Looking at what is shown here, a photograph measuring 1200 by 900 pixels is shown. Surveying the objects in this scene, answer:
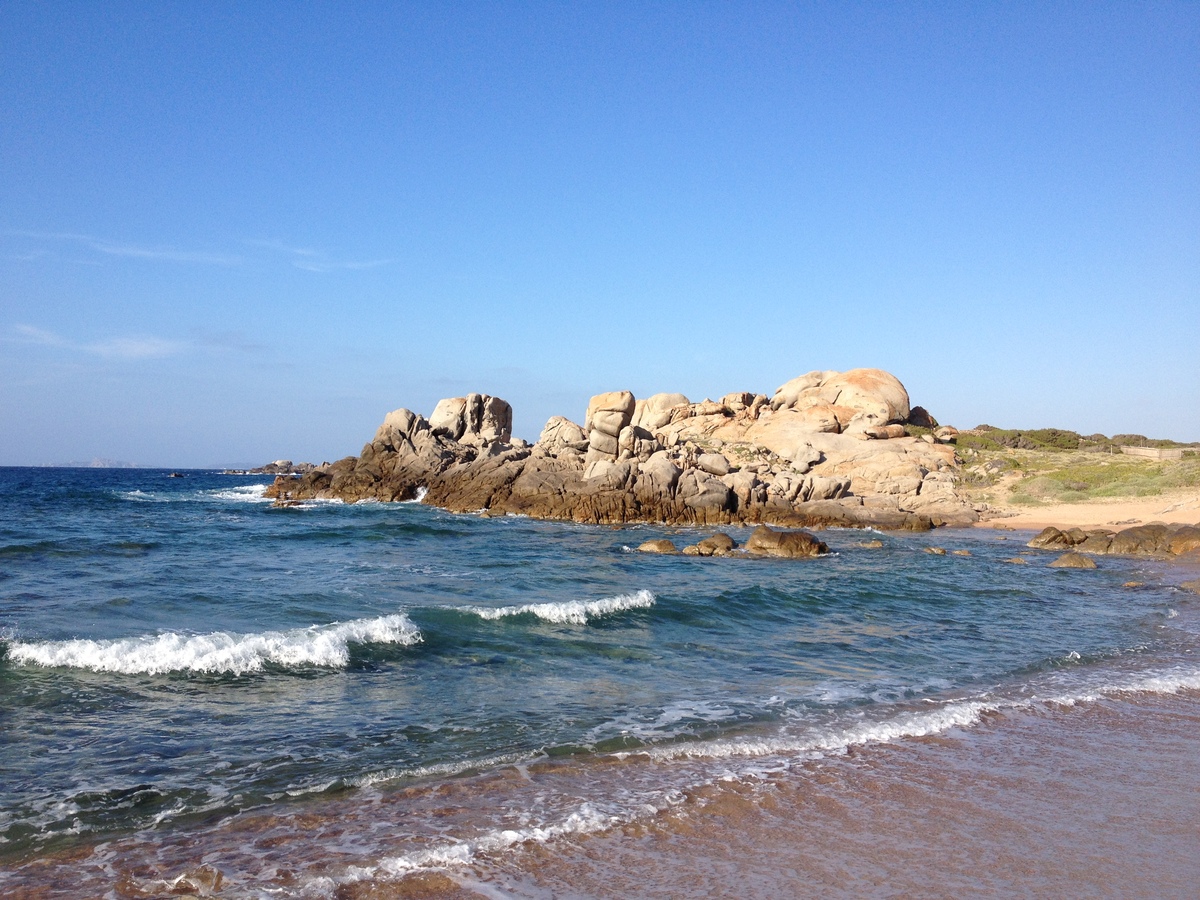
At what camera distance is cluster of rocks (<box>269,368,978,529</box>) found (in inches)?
1489

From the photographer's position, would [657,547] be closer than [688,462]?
Yes

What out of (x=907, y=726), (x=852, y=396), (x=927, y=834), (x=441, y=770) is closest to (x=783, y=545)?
(x=907, y=726)

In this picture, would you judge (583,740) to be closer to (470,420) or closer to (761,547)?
(761,547)

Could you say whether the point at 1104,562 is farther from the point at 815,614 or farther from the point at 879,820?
the point at 879,820

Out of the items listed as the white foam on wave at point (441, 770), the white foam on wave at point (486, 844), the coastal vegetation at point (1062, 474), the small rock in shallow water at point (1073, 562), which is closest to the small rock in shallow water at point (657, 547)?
the small rock in shallow water at point (1073, 562)

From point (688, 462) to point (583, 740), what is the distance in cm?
3393

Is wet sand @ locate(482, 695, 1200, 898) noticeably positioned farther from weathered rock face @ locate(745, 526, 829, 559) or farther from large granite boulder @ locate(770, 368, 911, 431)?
large granite boulder @ locate(770, 368, 911, 431)

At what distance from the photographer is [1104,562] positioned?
25.7m

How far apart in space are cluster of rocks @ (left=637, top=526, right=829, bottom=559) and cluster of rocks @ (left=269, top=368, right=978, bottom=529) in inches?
399

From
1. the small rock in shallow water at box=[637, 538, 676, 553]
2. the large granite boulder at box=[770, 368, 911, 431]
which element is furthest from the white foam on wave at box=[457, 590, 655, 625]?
the large granite boulder at box=[770, 368, 911, 431]

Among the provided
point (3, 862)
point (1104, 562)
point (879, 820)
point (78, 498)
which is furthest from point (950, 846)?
point (78, 498)

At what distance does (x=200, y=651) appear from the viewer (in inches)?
444

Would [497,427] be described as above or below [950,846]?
above

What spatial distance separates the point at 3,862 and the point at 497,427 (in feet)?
164
